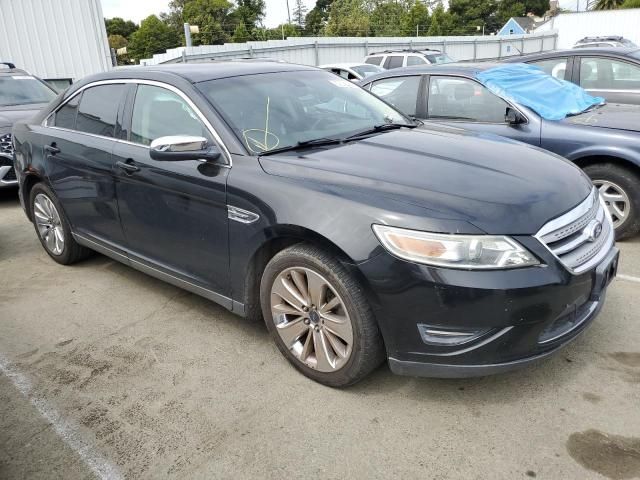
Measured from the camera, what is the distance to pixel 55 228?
15.5 ft

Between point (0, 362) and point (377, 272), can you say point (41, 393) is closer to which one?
point (0, 362)

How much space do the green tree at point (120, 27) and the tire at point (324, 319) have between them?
4051 inches

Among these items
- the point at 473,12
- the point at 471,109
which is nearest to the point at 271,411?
the point at 471,109

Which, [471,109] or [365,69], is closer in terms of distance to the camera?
[471,109]

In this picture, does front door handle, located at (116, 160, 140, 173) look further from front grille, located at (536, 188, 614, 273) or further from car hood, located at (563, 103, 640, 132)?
car hood, located at (563, 103, 640, 132)

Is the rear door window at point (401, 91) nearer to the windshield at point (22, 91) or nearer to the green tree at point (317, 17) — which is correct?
the windshield at point (22, 91)

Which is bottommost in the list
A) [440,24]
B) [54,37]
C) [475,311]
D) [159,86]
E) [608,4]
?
[475,311]

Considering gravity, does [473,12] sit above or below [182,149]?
above

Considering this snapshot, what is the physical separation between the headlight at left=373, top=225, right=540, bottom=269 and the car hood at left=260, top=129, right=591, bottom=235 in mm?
49

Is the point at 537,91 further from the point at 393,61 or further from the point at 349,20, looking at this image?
the point at 349,20

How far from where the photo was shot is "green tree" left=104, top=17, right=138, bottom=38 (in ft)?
307

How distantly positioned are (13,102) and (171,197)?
6341 millimetres

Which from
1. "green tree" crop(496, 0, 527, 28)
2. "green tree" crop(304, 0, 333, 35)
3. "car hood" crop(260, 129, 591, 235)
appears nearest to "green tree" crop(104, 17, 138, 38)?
"green tree" crop(304, 0, 333, 35)

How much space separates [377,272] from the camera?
7.92 ft
